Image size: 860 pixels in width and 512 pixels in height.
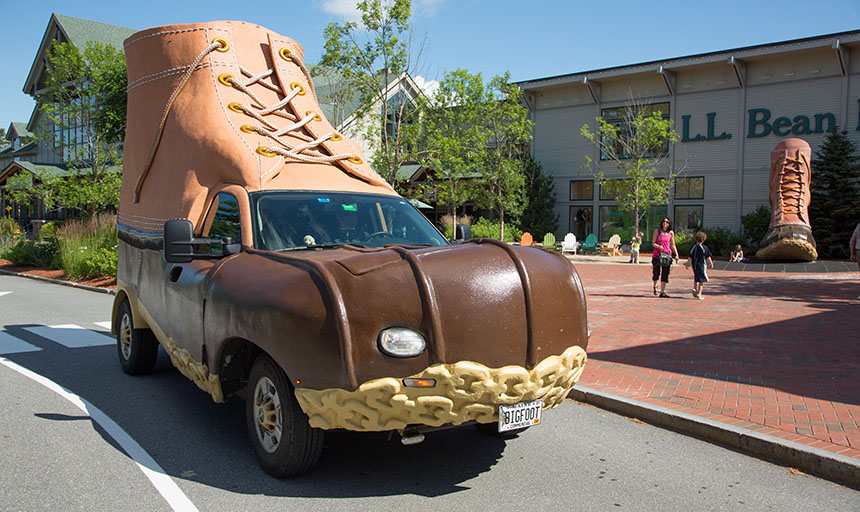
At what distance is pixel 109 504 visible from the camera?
3869mm

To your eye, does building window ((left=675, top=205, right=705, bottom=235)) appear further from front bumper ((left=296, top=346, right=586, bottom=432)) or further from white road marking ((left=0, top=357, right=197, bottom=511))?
front bumper ((left=296, top=346, right=586, bottom=432))

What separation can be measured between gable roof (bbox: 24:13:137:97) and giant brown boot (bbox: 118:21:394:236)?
34756 mm

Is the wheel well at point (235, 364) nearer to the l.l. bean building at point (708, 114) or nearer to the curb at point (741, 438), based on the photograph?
the curb at point (741, 438)

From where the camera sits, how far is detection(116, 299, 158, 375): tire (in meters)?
6.84

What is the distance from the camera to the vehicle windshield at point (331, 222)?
16.7 ft

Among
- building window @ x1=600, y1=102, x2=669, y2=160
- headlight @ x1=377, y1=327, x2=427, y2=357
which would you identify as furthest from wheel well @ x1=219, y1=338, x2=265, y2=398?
building window @ x1=600, y1=102, x2=669, y2=160

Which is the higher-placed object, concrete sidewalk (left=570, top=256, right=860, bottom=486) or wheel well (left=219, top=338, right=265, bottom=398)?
wheel well (left=219, top=338, right=265, bottom=398)

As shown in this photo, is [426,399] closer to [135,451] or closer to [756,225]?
[135,451]

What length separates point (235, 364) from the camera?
478 cm

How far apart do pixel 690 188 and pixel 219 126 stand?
3212 centimetres

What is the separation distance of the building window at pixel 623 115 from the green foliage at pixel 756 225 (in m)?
5.78

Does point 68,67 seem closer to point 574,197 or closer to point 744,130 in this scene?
point 574,197

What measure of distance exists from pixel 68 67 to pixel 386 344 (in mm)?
24433

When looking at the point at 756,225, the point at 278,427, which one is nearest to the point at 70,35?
the point at 756,225
